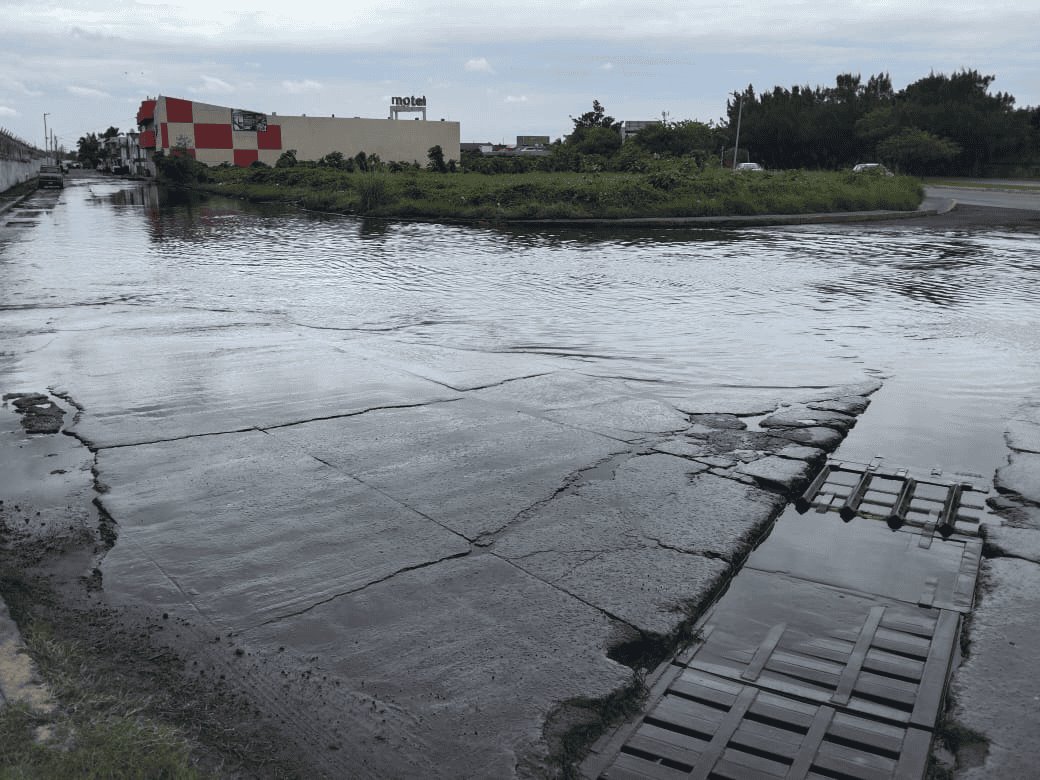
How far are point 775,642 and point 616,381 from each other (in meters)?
3.88

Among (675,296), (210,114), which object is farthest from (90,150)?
(675,296)

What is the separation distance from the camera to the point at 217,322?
9234 mm

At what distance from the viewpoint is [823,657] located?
320 centimetres

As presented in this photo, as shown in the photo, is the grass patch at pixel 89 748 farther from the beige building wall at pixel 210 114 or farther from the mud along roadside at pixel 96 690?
the beige building wall at pixel 210 114

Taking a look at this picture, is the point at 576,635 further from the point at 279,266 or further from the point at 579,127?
the point at 579,127

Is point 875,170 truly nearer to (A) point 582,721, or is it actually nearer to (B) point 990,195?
(B) point 990,195

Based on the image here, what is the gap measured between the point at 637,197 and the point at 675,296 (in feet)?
48.3

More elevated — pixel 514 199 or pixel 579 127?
pixel 579 127

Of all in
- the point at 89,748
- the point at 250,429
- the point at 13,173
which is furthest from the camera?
the point at 13,173

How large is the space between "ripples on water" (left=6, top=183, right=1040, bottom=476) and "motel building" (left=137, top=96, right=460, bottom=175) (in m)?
Result: 54.0

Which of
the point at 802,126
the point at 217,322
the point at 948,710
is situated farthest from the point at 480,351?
the point at 802,126

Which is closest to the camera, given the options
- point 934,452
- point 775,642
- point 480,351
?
point 775,642

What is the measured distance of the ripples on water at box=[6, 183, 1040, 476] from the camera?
7.27 meters

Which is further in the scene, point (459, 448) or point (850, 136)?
point (850, 136)
